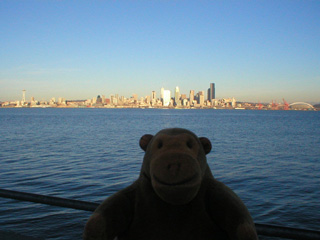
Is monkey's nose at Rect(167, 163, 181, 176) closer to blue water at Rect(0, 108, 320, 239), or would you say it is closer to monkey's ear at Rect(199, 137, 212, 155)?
monkey's ear at Rect(199, 137, 212, 155)

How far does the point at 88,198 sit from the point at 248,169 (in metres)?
11.6

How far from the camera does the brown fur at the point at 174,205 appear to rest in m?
1.71

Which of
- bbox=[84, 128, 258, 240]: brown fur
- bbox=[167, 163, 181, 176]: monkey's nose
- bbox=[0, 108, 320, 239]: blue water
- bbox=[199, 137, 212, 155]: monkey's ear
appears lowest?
bbox=[0, 108, 320, 239]: blue water

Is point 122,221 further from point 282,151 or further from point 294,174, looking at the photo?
point 282,151

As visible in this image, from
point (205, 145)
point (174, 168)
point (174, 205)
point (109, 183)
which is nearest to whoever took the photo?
point (174, 168)

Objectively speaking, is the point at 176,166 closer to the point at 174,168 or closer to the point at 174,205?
the point at 174,168

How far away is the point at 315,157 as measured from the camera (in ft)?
92.6

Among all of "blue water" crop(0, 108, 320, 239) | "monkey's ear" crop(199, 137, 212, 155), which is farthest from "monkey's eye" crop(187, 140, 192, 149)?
"blue water" crop(0, 108, 320, 239)

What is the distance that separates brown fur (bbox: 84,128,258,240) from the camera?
171 centimetres

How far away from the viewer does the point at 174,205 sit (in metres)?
1.85

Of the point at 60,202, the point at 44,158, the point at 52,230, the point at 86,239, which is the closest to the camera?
the point at 86,239

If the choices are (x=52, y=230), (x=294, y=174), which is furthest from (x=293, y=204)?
(x=52, y=230)

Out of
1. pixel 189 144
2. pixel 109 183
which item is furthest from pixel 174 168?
pixel 109 183

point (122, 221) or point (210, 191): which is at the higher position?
point (210, 191)
